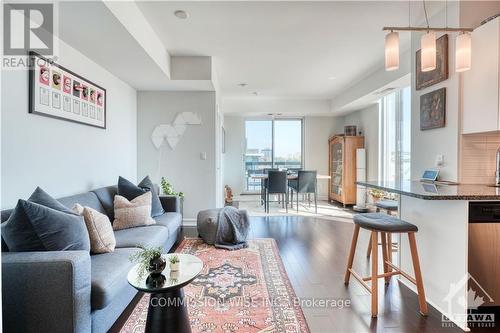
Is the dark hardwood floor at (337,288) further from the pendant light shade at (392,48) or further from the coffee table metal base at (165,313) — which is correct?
the pendant light shade at (392,48)

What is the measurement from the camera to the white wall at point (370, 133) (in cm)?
561

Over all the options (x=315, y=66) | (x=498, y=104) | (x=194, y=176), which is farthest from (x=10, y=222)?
(x=315, y=66)

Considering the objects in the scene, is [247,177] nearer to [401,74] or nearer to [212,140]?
[212,140]

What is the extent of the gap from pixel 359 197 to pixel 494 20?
4.32 m

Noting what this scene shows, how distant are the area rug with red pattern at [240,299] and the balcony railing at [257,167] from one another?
4313 millimetres

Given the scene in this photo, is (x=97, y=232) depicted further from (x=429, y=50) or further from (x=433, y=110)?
(x=433, y=110)

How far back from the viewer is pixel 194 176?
4.44 metres

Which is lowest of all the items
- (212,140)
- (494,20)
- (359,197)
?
(359,197)

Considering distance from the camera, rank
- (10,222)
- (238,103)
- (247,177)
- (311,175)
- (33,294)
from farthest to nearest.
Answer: (247,177) < (238,103) < (311,175) < (10,222) < (33,294)

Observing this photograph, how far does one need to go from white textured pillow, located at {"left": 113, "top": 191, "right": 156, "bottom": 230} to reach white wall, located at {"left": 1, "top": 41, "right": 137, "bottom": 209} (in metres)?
0.47

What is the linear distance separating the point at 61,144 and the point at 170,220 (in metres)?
1.32

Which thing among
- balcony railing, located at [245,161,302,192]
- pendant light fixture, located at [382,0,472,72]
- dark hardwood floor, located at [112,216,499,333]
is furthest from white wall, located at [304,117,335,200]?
pendant light fixture, located at [382,0,472,72]

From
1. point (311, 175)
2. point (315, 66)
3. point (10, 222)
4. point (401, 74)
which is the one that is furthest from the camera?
point (311, 175)

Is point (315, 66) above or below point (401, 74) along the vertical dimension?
above
